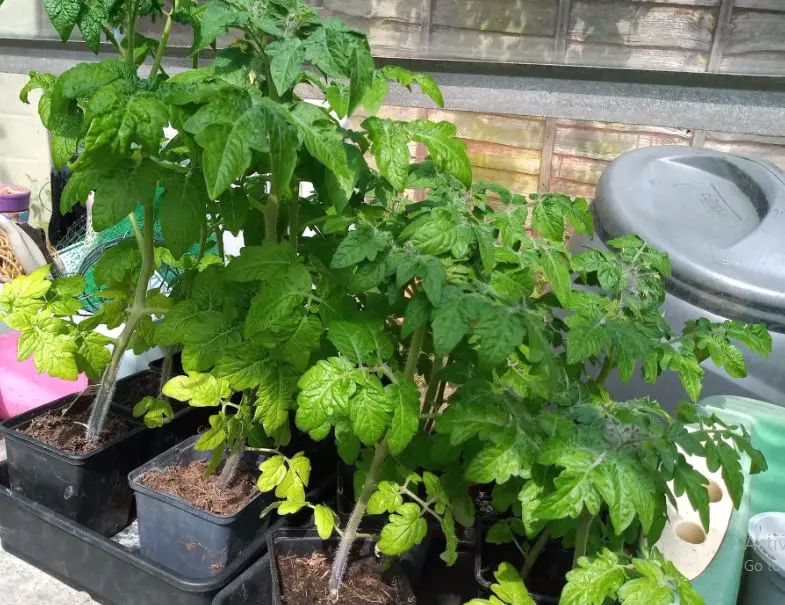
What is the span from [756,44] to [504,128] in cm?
118

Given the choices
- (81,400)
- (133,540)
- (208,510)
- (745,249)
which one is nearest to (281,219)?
(208,510)

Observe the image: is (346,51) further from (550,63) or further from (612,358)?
(550,63)

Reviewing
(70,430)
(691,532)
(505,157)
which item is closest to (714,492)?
(691,532)

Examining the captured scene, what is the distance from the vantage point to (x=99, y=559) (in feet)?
4.58

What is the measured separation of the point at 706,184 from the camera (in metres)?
1.96

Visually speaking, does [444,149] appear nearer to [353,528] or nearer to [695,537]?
[353,528]

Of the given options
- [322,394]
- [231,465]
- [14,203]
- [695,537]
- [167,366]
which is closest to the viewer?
[322,394]

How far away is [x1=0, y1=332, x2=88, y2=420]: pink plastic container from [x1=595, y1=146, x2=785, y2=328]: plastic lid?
156 cm

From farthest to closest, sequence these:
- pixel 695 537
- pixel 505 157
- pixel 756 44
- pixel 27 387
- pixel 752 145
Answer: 1. pixel 505 157
2. pixel 752 145
3. pixel 27 387
4. pixel 756 44
5. pixel 695 537

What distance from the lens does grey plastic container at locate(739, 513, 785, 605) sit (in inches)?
44.1

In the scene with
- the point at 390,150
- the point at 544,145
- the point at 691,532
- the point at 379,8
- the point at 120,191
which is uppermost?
the point at 379,8

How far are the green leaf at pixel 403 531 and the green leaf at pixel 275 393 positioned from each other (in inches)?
10.9

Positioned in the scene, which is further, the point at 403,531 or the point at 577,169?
the point at 577,169

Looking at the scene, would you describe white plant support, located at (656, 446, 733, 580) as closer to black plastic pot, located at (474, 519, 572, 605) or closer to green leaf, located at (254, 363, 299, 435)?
black plastic pot, located at (474, 519, 572, 605)
